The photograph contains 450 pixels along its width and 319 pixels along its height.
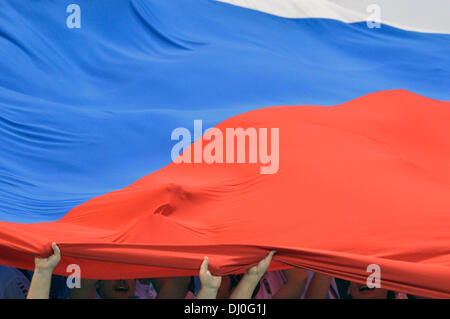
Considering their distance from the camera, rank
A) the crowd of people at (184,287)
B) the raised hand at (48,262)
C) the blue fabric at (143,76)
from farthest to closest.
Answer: the blue fabric at (143,76) → the crowd of people at (184,287) → the raised hand at (48,262)

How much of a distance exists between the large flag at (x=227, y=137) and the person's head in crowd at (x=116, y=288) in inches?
14.6

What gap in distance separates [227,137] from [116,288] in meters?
0.78

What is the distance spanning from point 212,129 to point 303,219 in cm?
77

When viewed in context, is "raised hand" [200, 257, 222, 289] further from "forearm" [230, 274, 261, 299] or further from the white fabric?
the white fabric

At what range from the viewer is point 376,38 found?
3.94 metres

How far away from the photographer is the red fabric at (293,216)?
6.75 ft

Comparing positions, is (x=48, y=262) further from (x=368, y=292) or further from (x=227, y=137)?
(x=368, y=292)

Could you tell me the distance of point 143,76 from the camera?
332 cm

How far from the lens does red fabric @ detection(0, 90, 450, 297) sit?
2.06m
